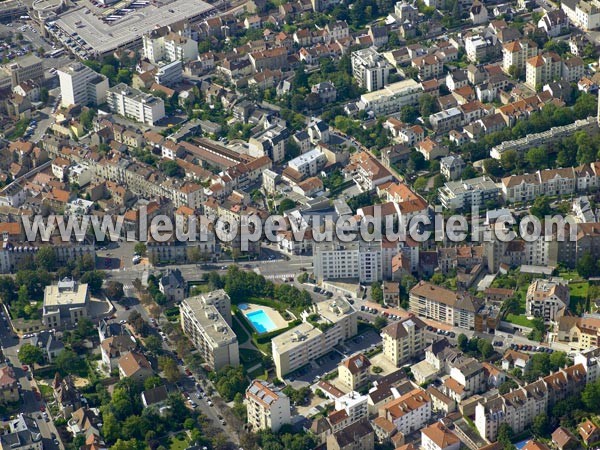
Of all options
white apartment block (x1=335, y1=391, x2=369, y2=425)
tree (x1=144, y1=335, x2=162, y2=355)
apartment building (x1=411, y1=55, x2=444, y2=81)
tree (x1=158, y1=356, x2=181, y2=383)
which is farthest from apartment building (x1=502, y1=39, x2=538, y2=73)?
tree (x1=158, y1=356, x2=181, y2=383)

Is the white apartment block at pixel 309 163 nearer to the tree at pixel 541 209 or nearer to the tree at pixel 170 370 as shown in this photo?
the tree at pixel 541 209

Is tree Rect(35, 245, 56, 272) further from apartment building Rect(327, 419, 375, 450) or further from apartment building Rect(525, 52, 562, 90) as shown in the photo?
apartment building Rect(525, 52, 562, 90)

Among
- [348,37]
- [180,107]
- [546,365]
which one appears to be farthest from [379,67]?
[546,365]

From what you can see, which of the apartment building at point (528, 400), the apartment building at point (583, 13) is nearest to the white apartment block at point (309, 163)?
the apartment building at point (583, 13)

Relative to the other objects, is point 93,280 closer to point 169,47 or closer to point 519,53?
point 169,47

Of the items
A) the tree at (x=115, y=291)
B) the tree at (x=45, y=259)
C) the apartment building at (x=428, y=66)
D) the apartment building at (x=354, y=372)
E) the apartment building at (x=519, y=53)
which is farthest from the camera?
the apartment building at (x=428, y=66)

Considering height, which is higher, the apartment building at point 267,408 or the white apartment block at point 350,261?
the white apartment block at point 350,261
